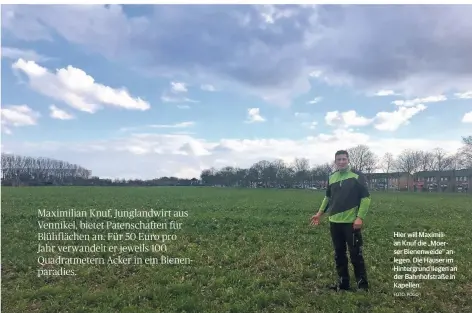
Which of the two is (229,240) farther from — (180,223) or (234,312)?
(234,312)

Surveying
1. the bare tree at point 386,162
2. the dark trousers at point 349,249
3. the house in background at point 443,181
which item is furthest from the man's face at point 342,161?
the house in background at point 443,181

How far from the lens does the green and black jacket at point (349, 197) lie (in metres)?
6.52

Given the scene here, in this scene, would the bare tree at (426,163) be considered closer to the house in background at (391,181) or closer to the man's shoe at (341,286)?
the house in background at (391,181)

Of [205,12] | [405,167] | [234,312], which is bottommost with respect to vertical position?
[234,312]

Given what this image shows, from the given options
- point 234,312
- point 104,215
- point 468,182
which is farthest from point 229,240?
point 468,182

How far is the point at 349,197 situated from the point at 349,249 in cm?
101

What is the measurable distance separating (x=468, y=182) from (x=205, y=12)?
65.6 feet

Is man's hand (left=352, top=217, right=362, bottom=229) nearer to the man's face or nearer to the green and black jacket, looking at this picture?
the green and black jacket

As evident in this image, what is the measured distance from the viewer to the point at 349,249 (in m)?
6.72

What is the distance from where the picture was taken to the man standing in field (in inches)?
258

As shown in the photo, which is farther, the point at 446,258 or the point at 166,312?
the point at 446,258

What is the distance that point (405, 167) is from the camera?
15.5 m

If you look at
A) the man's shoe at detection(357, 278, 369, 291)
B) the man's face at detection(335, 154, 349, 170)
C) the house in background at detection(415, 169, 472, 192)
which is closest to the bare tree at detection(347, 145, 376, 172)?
the man's face at detection(335, 154, 349, 170)

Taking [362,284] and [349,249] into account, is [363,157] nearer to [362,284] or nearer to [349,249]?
[349,249]
